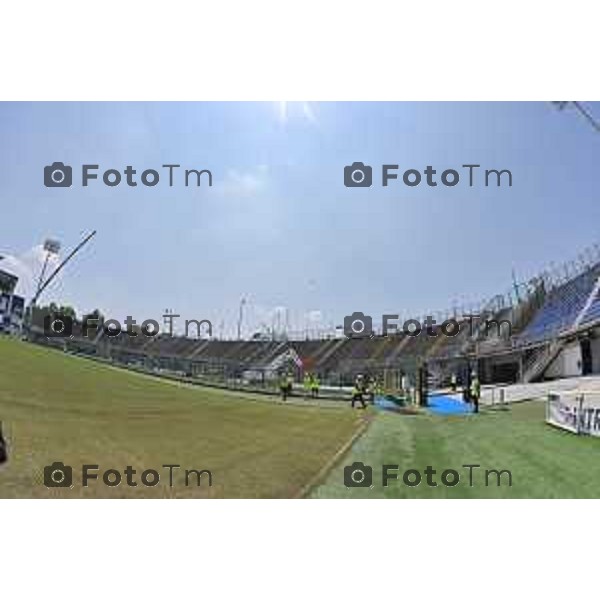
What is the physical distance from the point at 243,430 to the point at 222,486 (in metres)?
1.67

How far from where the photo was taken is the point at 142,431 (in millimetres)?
7395

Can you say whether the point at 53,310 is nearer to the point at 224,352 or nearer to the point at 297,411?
the point at 224,352

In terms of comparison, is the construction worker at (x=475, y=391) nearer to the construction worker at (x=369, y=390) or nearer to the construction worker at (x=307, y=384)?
the construction worker at (x=369, y=390)

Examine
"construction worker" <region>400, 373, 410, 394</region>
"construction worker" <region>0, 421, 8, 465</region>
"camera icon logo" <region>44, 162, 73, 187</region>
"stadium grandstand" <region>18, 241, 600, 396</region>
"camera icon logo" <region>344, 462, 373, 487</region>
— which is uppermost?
"camera icon logo" <region>44, 162, 73, 187</region>

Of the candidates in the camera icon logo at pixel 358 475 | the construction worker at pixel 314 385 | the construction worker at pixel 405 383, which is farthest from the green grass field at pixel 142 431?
the construction worker at pixel 405 383

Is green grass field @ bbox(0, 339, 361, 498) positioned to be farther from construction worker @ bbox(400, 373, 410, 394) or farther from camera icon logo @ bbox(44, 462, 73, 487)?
construction worker @ bbox(400, 373, 410, 394)

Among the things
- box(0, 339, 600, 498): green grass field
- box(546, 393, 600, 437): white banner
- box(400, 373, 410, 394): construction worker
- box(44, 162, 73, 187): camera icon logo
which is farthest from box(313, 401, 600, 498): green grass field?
box(44, 162, 73, 187): camera icon logo

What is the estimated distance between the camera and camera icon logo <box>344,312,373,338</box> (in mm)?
7848

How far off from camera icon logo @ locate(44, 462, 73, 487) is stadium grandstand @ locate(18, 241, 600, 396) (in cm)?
172

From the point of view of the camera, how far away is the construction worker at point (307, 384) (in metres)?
10.9

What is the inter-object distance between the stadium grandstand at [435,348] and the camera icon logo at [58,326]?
0.07m

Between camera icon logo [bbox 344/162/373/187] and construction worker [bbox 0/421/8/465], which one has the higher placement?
camera icon logo [bbox 344/162/373/187]

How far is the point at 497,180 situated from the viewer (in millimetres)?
7035
